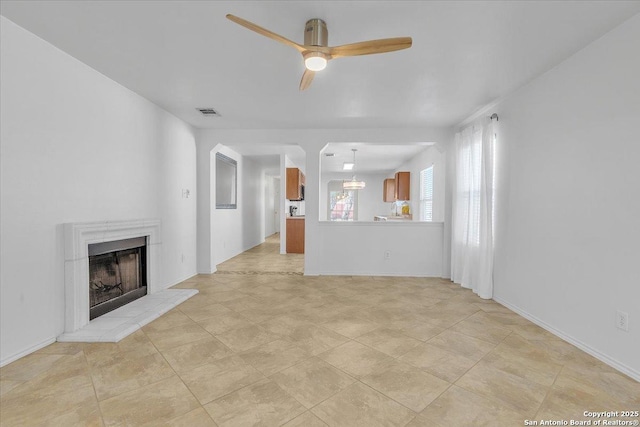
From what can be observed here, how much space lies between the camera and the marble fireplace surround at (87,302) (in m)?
2.52

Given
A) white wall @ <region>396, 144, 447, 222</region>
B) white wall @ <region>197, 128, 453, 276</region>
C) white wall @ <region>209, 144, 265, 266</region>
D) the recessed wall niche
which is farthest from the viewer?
the recessed wall niche

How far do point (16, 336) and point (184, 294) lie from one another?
5.40 feet

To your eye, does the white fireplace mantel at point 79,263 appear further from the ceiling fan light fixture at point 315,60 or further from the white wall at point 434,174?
the white wall at point 434,174

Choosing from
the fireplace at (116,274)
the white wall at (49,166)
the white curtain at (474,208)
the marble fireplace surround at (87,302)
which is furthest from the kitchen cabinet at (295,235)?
the white wall at (49,166)

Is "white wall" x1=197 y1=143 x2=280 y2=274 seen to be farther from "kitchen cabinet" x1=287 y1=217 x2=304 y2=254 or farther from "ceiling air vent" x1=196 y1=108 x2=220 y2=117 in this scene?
"kitchen cabinet" x1=287 y1=217 x2=304 y2=254

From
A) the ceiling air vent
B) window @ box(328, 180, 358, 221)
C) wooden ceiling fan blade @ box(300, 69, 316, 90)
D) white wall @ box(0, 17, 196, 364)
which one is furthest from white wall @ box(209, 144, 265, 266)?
window @ box(328, 180, 358, 221)

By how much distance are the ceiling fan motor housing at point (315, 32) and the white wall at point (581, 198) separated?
2.27 meters

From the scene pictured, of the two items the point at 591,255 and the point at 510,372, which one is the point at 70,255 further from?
the point at 591,255

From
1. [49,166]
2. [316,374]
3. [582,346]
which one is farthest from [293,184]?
[582,346]

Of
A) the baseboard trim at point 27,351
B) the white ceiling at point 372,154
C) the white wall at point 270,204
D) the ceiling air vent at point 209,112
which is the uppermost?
the white ceiling at point 372,154

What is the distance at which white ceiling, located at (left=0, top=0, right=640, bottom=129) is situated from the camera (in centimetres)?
192

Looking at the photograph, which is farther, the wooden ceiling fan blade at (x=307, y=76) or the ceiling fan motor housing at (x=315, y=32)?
the wooden ceiling fan blade at (x=307, y=76)

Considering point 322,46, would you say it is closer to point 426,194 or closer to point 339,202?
point 426,194

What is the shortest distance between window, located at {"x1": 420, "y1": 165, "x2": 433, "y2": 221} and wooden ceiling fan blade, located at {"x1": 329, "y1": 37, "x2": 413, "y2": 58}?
17.4ft
